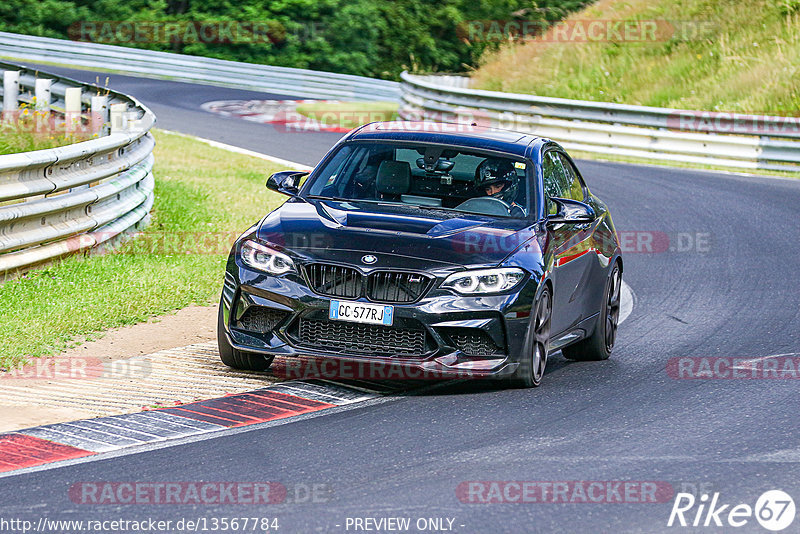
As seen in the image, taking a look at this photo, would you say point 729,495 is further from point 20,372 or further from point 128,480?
point 20,372

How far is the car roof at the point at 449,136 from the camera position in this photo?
925 cm

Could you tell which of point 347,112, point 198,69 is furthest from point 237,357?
point 198,69

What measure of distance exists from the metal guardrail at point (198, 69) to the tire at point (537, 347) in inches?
1244

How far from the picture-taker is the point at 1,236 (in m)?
9.88

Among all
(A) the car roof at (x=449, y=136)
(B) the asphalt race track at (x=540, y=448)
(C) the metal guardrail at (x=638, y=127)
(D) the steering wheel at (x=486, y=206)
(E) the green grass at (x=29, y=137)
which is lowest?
(C) the metal guardrail at (x=638, y=127)

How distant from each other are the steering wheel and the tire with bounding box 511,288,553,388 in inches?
30.0

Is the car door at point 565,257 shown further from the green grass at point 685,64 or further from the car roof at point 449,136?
the green grass at point 685,64

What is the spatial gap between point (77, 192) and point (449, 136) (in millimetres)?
3668

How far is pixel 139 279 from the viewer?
11.1 m

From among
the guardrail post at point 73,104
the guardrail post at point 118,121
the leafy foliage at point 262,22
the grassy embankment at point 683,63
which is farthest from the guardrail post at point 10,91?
the leafy foliage at point 262,22

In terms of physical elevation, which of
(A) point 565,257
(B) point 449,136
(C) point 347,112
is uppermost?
(B) point 449,136

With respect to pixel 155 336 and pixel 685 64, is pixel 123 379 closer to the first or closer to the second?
pixel 155 336

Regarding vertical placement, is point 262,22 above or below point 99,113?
below

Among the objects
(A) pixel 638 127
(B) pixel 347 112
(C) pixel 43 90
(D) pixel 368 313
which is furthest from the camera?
(B) pixel 347 112
